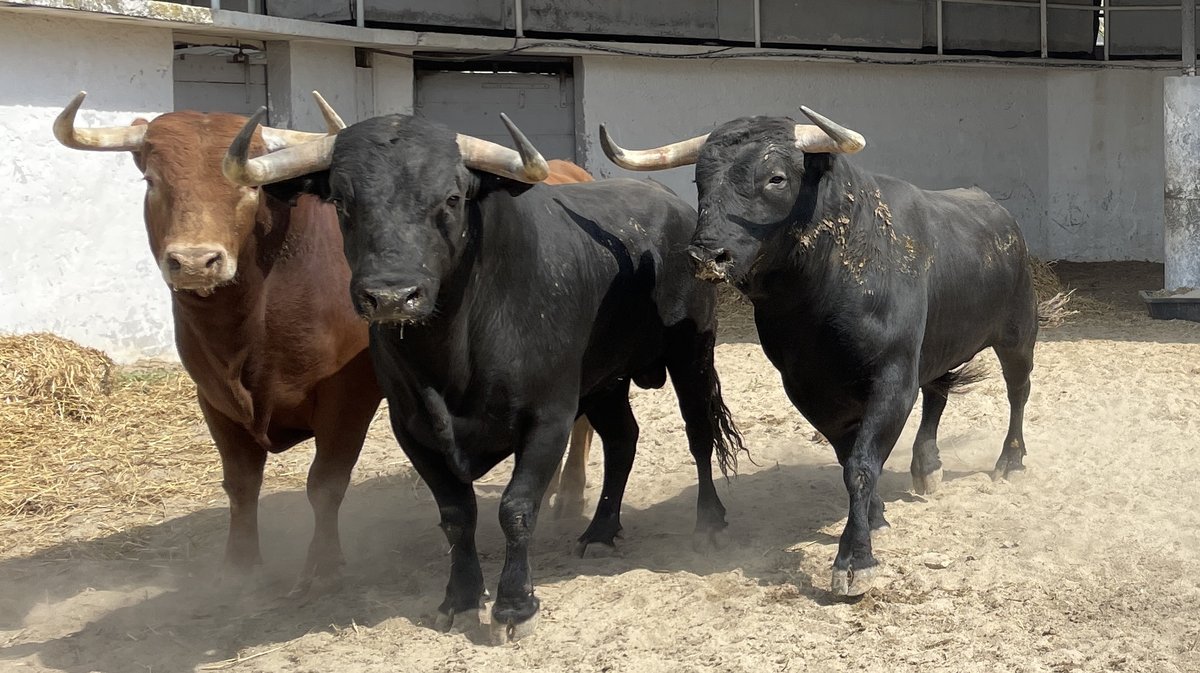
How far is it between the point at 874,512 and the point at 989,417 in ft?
8.19

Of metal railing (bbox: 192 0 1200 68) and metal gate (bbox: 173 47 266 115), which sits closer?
metal gate (bbox: 173 47 266 115)

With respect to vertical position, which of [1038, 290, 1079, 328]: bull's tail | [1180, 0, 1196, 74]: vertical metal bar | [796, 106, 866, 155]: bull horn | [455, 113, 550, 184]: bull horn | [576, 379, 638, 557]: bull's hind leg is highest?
[1180, 0, 1196, 74]: vertical metal bar

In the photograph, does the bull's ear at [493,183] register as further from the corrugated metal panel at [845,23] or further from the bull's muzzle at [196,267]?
the corrugated metal panel at [845,23]

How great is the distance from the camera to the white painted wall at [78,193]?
370 inches

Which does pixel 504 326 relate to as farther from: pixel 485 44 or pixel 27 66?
pixel 485 44

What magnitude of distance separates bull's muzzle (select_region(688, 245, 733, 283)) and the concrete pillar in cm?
831

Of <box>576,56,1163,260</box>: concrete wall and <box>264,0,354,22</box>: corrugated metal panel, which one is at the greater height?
<box>264,0,354,22</box>: corrugated metal panel

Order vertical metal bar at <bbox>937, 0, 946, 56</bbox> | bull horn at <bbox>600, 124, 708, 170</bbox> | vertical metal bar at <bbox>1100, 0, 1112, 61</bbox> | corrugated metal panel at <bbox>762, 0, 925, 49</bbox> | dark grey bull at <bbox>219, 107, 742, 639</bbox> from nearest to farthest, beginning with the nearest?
dark grey bull at <bbox>219, 107, 742, 639</bbox> → bull horn at <bbox>600, 124, 708, 170</bbox> → corrugated metal panel at <bbox>762, 0, 925, 49</bbox> → vertical metal bar at <bbox>937, 0, 946, 56</bbox> → vertical metal bar at <bbox>1100, 0, 1112, 61</bbox>

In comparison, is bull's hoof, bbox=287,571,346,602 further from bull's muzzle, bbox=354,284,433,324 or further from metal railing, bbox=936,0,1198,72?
metal railing, bbox=936,0,1198,72

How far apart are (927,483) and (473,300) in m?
2.69

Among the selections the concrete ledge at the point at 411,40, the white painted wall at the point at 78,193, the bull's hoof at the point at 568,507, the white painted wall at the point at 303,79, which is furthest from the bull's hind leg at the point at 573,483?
the white painted wall at the point at 303,79

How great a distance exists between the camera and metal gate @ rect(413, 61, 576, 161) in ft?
41.9

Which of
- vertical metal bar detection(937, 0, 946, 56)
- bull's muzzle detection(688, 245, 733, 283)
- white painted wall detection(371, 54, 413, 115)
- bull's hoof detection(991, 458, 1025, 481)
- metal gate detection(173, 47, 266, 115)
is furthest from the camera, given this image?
vertical metal bar detection(937, 0, 946, 56)

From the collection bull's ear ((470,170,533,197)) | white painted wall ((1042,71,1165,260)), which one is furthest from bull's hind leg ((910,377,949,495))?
white painted wall ((1042,71,1165,260))
